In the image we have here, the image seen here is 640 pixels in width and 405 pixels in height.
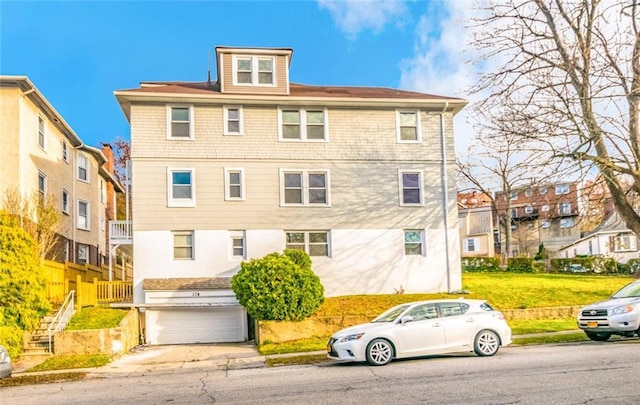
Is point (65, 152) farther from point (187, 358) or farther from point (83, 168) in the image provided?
point (187, 358)

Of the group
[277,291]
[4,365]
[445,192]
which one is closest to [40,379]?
[4,365]

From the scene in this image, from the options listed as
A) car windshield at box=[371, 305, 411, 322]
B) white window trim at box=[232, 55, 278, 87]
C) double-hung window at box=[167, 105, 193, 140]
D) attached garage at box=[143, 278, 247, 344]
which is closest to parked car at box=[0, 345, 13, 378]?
car windshield at box=[371, 305, 411, 322]

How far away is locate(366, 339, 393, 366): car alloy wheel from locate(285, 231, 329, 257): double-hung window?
12433 mm

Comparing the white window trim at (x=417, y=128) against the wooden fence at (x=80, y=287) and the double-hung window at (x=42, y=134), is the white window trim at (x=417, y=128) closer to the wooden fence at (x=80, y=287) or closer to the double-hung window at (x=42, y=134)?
the wooden fence at (x=80, y=287)

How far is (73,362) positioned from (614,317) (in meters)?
14.3

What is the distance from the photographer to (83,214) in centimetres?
3366

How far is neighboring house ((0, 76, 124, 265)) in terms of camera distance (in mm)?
25328

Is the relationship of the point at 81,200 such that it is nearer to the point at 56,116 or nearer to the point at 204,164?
the point at 56,116

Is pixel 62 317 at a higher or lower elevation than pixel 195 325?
higher

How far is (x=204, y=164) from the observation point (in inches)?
989

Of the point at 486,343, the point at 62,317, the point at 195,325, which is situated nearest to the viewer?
the point at 486,343

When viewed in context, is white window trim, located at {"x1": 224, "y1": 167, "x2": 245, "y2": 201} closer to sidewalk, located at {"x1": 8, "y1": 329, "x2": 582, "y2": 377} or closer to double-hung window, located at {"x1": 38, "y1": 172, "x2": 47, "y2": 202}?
sidewalk, located at {"x1": 8, "y1": 329, "x2": 582, "y2": 377}

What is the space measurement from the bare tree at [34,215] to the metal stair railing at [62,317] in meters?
2.63

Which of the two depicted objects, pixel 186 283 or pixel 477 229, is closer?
pixel 186 283
